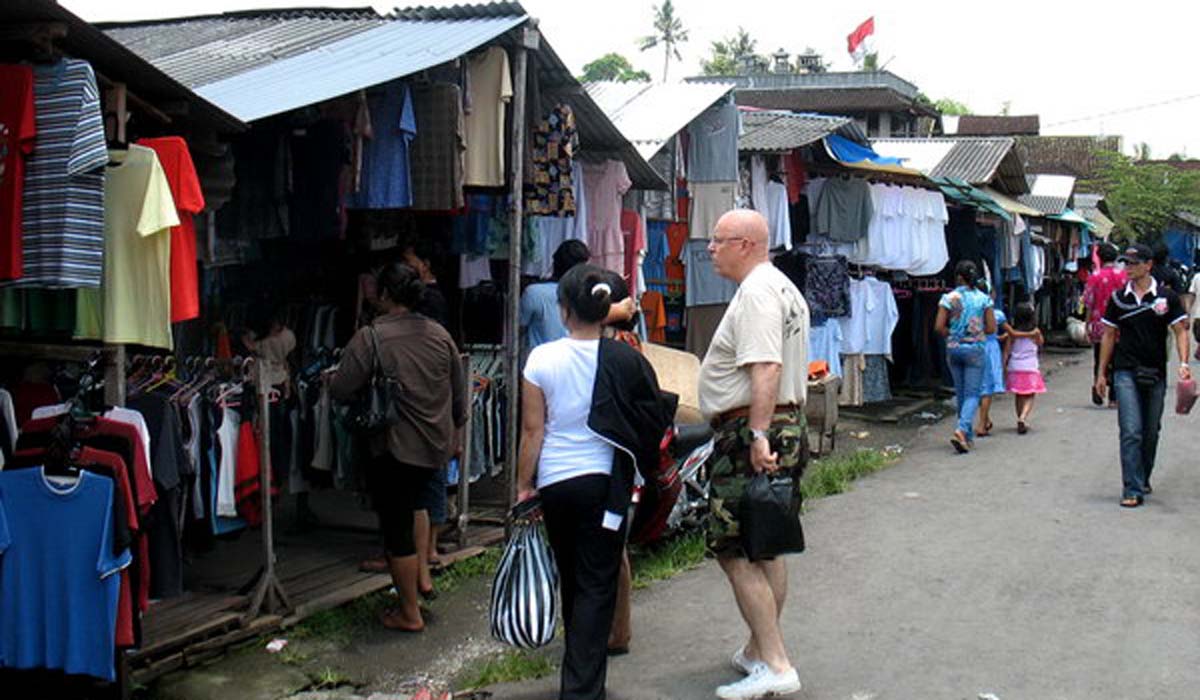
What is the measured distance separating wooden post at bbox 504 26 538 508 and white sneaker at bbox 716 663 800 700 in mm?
3056

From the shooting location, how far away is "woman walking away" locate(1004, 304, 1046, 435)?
13930 millimetres

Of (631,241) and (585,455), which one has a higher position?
(631,241)

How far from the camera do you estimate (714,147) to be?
12.0 metres

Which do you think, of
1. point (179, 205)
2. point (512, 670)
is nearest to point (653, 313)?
point (512, 670)

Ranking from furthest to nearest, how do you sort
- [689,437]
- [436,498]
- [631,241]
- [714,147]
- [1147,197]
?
[1147,197] < [714,147] < [631,241] < [436,498] < [689,437]

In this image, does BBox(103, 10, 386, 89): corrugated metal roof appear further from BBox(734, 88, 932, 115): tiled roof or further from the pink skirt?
BBox(734, 88, 932, 115): tiled roof

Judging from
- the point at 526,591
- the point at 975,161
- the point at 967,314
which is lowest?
the point at 526,591

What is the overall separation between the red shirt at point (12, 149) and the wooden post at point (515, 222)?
3729 mm

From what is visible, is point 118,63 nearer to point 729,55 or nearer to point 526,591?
point 526,591

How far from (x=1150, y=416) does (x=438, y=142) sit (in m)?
5.81

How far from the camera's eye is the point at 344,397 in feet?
21.5

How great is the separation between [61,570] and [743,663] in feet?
10.0

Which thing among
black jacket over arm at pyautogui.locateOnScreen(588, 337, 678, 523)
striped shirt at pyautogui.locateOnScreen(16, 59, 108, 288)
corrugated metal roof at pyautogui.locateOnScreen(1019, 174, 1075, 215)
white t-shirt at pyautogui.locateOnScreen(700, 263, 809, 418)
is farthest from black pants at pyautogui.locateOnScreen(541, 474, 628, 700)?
corrugated metal roof at pyautogui.locateOnScreen(1019, 174, 1075, 215)

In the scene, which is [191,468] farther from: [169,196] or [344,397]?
[169,196]
